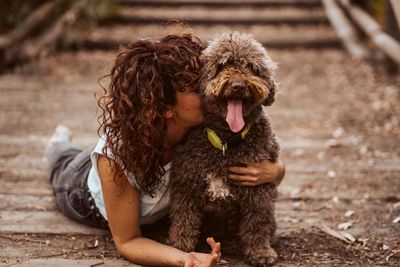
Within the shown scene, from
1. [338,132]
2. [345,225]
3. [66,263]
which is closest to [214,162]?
[66,263]

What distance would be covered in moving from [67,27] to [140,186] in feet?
20.7

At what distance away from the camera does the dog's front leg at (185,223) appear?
2.28 meters

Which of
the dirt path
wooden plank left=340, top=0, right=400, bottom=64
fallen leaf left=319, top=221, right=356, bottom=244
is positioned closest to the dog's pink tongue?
the dirt path

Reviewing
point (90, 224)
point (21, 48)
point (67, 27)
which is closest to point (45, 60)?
point (21, 48)

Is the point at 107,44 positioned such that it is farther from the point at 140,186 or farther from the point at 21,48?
the point at 140,186

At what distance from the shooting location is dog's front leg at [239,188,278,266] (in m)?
2.24

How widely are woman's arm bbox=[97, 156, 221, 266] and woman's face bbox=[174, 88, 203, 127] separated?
0.43 meters

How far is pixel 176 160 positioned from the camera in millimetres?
2328

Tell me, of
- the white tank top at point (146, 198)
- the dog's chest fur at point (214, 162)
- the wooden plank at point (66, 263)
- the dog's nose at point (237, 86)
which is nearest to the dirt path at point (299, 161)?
the wooden plank at point (66, 263)

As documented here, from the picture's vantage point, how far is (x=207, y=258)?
2.01 metres

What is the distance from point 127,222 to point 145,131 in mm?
498

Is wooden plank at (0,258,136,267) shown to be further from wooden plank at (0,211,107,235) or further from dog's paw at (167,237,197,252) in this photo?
wooden plank at (0,211,107,235)

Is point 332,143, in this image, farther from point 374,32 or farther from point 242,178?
point 374,32

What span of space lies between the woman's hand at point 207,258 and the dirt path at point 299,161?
1.18 ft
